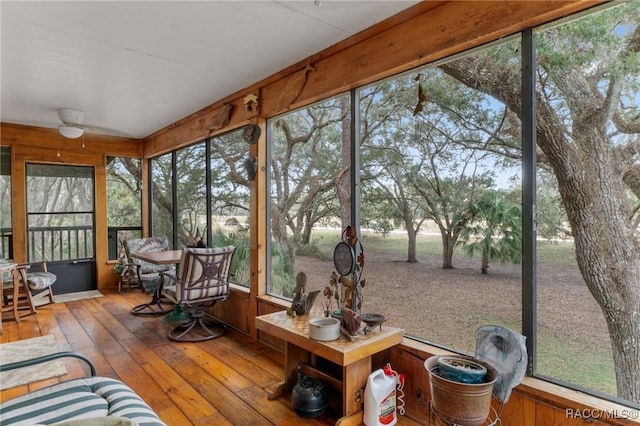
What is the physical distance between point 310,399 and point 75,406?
126 cm

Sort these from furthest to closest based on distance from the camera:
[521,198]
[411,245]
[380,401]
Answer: [411,245]
[380,401]
[521,198]

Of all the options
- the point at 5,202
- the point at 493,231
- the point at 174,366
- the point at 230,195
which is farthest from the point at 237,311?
the point at 5,202

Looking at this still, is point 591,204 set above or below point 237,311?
above

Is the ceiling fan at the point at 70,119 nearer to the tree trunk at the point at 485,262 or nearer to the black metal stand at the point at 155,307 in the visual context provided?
the black metal stand at the point at 155,307

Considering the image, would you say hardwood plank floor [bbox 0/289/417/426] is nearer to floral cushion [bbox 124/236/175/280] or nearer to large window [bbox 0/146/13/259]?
floral cushion [bbox 124/236/175/280]

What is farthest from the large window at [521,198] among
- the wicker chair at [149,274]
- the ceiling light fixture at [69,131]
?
the ceiling light fixture at [69,131]

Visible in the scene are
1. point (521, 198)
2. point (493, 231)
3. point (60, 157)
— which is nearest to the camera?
point (521, 198)

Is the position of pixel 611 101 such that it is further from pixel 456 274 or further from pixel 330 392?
pixel 330 392

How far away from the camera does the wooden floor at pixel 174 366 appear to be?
2.25m

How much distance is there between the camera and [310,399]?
7.17 ft

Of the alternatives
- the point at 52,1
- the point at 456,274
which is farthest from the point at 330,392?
the point at 52,1

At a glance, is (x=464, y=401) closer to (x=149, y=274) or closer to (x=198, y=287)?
(x=198, y=287)

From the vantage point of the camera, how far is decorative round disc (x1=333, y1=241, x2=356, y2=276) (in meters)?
2.29

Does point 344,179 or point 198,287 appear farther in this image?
point 344,179
